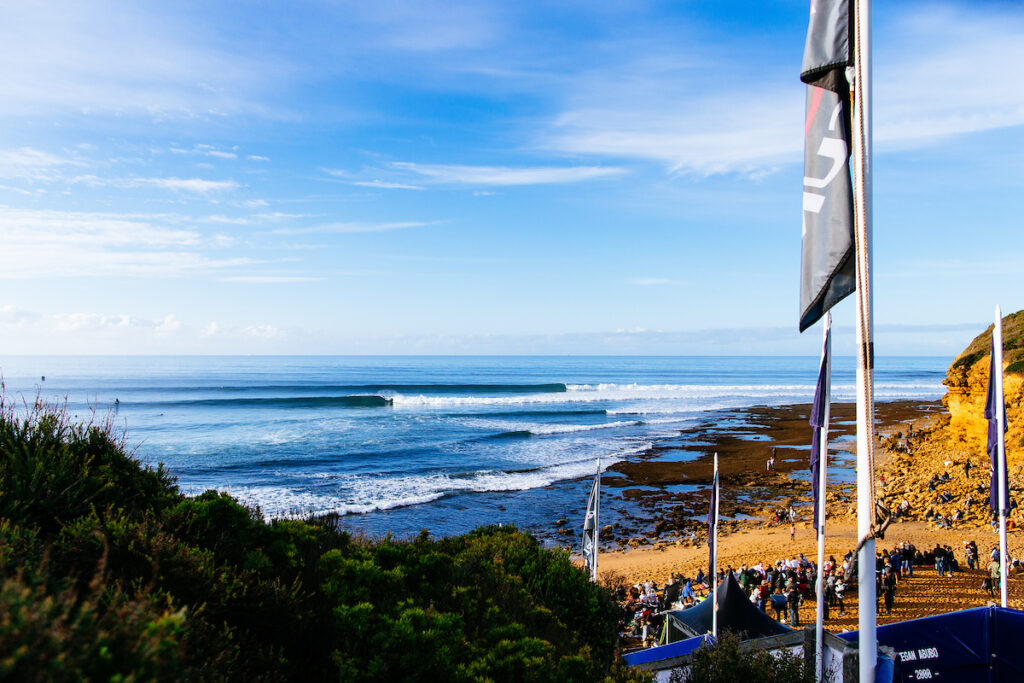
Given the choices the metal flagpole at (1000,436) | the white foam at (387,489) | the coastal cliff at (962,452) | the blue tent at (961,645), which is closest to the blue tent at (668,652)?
the blue tent at (961,645)

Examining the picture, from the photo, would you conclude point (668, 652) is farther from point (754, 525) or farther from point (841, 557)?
point (754, 525)

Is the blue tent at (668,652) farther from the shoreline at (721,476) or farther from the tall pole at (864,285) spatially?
the shoreline at (721,476)

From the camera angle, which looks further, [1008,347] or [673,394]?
[673,394]

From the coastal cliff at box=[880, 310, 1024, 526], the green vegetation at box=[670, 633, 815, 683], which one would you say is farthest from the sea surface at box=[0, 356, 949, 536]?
the coastal cliff at box=[880, 310, 1024, 526]

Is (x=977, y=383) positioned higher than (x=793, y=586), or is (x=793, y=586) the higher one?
(x=977, y=383)

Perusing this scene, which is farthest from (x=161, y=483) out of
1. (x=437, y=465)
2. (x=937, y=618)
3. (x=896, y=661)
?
(x=437, y=465)

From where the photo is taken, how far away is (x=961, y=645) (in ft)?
30.0

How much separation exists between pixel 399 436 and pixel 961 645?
38.6 meters

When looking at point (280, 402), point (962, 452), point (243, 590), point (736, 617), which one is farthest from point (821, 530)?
point (280, 402)

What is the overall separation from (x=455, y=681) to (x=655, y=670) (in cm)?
402

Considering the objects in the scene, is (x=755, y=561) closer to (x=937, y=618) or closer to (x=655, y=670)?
(x=937, y=618)

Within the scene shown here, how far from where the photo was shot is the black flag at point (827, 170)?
4418 mm

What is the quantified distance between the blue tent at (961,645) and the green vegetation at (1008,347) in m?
24.6

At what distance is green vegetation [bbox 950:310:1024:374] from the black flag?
31113 millimetres
